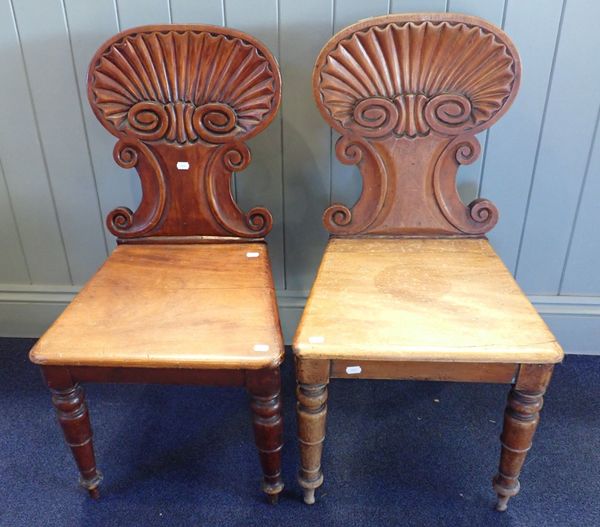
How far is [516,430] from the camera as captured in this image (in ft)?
3.88

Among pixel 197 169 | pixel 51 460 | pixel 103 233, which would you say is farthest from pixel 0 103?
pixel 51 460

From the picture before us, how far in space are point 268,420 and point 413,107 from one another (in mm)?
828

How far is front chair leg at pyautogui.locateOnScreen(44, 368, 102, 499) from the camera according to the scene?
1.16 meters

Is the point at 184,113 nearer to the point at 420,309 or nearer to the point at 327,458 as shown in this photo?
the point at 420,309

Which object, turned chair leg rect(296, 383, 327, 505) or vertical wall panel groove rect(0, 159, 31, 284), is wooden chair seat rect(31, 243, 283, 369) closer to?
turned chair leg rect(296, 383, 327, 505)

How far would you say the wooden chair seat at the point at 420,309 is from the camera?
3.55 ft

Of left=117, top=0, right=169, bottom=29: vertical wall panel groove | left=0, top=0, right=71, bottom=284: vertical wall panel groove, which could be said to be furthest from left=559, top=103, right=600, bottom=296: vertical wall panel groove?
left=0, top=0, right=71, bottom=284: vertical wall panel groove

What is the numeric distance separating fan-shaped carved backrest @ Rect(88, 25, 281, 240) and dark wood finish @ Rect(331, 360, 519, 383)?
0.51 metres

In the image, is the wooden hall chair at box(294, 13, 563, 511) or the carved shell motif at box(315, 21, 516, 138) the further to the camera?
the carved shell motif at box(315, 21, 516, 138)

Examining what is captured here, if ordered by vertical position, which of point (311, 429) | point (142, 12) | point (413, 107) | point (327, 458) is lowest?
point (327, 458)

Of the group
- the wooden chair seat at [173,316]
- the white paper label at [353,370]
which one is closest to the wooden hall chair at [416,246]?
the white paper label at [353,370]

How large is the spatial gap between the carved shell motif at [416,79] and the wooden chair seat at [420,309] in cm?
31

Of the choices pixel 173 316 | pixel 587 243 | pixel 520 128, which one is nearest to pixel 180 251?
pixel 173 316

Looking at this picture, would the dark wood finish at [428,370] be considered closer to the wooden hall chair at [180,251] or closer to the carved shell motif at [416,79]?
the wooden hall chair at [180,251]
